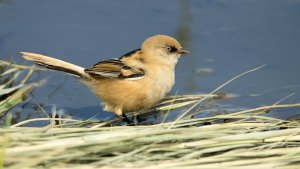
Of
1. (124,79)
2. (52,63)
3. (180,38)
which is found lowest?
(124,79)

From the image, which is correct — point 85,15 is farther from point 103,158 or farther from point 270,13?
point 103,158

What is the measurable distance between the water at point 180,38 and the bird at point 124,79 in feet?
0.84

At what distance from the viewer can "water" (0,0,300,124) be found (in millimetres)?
6656

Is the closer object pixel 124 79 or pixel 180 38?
pixel 124 79

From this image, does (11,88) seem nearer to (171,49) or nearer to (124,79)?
(124,79)

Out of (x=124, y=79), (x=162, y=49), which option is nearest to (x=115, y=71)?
(x=124, y=79)

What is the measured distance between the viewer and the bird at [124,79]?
20.1ft

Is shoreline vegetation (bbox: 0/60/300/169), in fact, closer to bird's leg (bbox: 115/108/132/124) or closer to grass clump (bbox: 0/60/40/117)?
grass clump (bbox: 0/60/40/117)

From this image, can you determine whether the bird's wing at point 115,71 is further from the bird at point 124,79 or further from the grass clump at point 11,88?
the grass clump at point 11,88

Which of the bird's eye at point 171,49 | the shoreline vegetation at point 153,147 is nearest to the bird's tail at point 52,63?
the bird's eye at point 171,49

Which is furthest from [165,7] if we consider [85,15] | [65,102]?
[65,102]

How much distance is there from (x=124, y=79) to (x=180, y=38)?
1.39m

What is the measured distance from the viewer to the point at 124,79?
20.4 ft

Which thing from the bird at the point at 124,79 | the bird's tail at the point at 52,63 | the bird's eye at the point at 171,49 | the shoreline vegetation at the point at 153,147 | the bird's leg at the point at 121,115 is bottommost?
the shoreline vegetation at the point at 153,147
